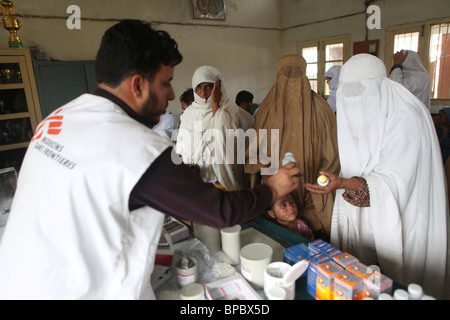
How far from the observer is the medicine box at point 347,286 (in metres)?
0.97

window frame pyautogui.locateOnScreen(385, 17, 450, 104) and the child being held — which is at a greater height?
window frame pyautogui.locateOnScreen(385, 17, 450, 104)

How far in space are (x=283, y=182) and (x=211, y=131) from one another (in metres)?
1.58

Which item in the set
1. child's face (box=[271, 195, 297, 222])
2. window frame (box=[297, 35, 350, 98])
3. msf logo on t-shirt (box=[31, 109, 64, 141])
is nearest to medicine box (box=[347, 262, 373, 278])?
child's face (box=[271, 195, 297, 222])

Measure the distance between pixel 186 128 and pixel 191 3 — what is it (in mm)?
3761

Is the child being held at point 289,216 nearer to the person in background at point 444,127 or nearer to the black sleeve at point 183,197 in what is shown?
the black sleeve at point 183,197

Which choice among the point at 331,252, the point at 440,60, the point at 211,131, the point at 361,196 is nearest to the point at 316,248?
the point at 331,252

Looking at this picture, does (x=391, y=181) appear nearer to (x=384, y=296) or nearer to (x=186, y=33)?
(x=384, y=296)

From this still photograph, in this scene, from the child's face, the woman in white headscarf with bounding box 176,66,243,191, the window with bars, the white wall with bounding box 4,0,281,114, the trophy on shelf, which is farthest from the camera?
the window with bars

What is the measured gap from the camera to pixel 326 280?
102 centimetres

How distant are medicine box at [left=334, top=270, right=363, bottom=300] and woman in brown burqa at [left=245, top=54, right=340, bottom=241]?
0.93 m

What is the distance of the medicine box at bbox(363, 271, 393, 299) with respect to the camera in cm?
97

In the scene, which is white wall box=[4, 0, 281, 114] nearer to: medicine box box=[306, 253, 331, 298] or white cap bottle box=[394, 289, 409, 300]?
medicine box box=[306, 253, 331, 298]
